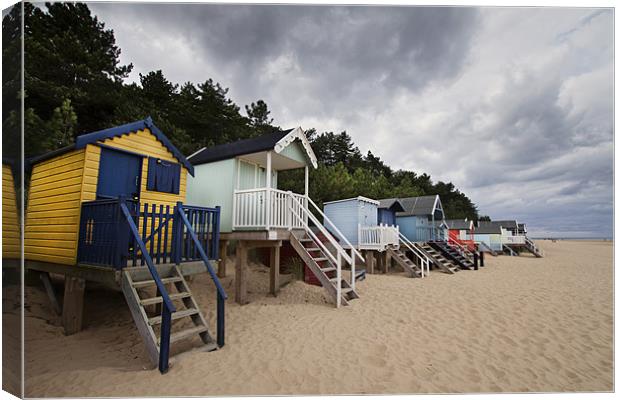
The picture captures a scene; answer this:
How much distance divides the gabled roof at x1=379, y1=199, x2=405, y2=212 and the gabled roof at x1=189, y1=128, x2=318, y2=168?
33.5ft

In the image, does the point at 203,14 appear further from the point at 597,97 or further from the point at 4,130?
the point at 597,97

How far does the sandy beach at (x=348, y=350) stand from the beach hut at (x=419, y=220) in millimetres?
12326

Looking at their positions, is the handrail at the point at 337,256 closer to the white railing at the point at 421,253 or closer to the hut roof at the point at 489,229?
the white railing at the point at 421,253

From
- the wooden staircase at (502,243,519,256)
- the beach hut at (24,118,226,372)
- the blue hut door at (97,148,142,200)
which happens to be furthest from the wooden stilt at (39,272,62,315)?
the wooden staircase at (502,243,519,256)

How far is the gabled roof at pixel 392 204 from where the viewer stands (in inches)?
698

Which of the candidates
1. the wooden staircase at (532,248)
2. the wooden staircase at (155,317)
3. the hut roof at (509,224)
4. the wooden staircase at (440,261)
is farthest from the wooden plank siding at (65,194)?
the hut roof at (509,224)

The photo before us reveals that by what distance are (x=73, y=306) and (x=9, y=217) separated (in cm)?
252

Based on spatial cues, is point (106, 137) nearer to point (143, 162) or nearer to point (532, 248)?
point (143, 162)

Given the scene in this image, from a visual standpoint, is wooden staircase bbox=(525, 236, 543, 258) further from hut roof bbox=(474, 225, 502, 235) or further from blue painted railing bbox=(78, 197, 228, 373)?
blue painted railing bbox=(78, 197, 228, 373)

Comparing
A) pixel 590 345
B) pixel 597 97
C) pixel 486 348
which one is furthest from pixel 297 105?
pixel 590 345

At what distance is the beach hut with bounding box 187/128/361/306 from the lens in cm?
682

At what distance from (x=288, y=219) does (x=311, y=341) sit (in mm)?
3400

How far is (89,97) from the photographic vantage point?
7.40 m

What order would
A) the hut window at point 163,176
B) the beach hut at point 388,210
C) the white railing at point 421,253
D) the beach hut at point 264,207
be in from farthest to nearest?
1. the beach hut at point 388,210
2. the white railing at point 421,253
3. the beach hut at point 264,207
4. the hut window at point 163,176
